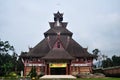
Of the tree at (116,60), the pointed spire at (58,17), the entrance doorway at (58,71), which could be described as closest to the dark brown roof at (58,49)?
the pointed spire at (58,17)

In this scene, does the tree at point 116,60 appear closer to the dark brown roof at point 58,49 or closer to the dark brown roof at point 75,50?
the dark brown roof at point 58,49

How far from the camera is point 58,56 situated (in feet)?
224

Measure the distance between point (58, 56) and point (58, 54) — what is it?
3.92 ft

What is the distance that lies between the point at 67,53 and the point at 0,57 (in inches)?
849

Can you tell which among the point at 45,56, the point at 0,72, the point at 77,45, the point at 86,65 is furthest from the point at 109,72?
the point at 0,72

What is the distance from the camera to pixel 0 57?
81688 millimetres

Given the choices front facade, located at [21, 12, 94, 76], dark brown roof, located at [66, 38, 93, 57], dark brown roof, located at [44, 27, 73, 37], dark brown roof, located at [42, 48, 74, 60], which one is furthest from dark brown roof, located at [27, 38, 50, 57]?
dark brown roof, located at [66, 38, 93, 57]

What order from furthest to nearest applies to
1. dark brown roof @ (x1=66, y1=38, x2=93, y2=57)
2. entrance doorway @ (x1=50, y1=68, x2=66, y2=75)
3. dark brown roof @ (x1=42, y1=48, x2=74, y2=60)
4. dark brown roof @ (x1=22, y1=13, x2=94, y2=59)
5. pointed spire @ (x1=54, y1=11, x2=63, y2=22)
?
pointed spire @ (x1=54, y1=11, x2=63, y2=22), dark brown roof @ (x1=66, y1=38, x2=93, y2=57), dark brown roof @ (x1=22, y1=13, x2=94, y2=59), entrance doorway @ (x1=50, y1=68, x2=66, y2=75), dark brown roof @ (x1=42, y1=48, x2=74, y2=60)

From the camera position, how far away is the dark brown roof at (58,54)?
2670 inches

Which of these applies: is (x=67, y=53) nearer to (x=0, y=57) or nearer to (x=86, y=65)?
(x=86, y=65)

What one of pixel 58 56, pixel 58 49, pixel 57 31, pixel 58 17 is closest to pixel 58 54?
pixel 58 56

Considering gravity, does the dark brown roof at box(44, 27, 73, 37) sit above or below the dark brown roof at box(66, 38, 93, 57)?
above

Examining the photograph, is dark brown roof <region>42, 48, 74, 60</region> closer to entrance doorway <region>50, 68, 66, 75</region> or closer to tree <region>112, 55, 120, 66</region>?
entrance doorway <region>50, 68, 66, 75</region>

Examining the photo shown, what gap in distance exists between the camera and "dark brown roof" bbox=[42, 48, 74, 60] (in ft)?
222
